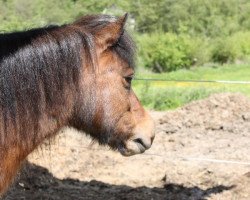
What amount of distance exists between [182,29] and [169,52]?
627 centimetres

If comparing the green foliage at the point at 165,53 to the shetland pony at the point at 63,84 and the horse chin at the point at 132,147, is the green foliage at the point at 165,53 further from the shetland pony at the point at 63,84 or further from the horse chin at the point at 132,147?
the shetland pony at the point at 63,84

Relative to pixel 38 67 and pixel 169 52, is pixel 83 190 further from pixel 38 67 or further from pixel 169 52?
pixel 169 52

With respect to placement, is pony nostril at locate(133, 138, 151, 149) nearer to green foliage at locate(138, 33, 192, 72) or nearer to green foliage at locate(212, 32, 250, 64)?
green foliage at locate(138, 33, 192, 72)

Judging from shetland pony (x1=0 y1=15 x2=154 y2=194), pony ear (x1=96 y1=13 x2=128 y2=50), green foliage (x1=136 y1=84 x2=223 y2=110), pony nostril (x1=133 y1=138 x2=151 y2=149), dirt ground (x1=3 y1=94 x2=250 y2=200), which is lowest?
green foliage (x1=136 y1=84 x2=223 y2=110)

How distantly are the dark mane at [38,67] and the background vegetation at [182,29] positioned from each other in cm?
2416

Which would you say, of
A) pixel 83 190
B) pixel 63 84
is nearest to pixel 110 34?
pixel 63 84

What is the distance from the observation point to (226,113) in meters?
10.9

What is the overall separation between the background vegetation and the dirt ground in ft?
58.8

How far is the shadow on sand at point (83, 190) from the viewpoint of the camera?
6.85 meters

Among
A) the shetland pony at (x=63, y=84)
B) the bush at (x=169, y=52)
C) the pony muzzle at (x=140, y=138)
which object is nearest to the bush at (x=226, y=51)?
the bush at (x=169, y=52)

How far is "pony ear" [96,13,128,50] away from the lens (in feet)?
11.5

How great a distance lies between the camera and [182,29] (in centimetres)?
4225

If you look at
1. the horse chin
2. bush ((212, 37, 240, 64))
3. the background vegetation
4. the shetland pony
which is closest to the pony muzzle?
the horse chin

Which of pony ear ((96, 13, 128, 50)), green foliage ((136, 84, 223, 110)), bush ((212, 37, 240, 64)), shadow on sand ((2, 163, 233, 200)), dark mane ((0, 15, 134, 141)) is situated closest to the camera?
dark mane ((0, 15, 134, 141))
